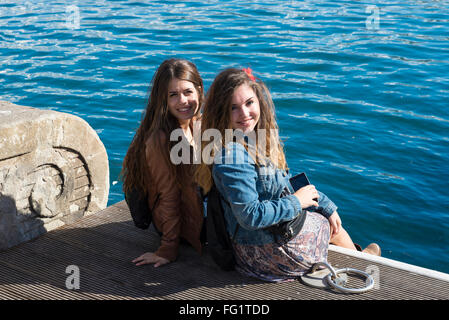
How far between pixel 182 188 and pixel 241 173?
0.72 meters

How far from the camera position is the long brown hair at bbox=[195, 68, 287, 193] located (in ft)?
9.74

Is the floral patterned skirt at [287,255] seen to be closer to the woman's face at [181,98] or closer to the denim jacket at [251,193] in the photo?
the denim jacket at [251,193]

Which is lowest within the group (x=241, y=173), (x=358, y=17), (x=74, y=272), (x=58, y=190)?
(x=74, y=272)

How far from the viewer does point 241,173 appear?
282cm

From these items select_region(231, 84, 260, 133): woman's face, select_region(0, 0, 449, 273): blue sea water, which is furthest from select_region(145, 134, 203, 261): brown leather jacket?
select_region(0, 0, 449, 273): blue sea water

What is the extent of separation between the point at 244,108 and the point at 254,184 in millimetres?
412

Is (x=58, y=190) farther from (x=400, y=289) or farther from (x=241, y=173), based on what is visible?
(x=400, y=289)

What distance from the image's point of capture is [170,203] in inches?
133

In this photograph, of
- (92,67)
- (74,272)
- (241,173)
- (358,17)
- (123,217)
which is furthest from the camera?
(358,17)

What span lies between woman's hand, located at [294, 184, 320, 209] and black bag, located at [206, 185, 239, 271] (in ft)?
1.32

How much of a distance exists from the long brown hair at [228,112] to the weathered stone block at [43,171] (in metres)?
1.19

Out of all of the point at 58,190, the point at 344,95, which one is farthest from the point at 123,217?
the point at 344,95

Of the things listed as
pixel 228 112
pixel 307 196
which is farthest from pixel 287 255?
pixel 228 112

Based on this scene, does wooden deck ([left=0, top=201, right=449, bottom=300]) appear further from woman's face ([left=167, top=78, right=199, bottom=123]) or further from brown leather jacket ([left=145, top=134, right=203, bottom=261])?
woman's face ([left=167, top=78, right=199, bottom=123])
